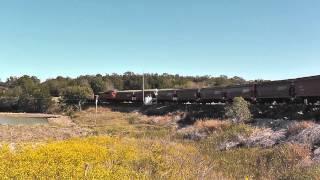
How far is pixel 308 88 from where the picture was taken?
3484cm

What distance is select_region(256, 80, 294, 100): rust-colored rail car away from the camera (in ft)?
131

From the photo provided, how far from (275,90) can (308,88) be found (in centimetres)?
740

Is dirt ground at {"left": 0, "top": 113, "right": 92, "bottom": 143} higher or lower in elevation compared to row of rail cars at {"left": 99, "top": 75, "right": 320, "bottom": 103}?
lower

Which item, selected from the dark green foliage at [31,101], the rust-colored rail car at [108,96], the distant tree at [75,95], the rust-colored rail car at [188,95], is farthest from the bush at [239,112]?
the dark green foliage at [31,101]

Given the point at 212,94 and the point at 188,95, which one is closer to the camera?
the point at 212,94

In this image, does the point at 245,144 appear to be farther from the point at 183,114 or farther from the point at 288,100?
the point at 183,114

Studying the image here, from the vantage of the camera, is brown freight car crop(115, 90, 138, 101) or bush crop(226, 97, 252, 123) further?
brown freight car crop(115, 90, 138, 101)

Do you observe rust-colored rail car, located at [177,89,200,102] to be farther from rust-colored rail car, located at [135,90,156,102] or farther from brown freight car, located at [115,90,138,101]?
brown freight car, located at [115,90,138,101]

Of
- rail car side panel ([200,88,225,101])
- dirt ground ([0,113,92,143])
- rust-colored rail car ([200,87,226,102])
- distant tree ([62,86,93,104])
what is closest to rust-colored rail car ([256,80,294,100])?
rust-colored rail car ([200,87,226,102])

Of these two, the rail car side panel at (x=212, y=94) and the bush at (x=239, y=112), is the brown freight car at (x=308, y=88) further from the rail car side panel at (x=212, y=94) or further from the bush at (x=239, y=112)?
the rail car side panel at (x=212, y=94)

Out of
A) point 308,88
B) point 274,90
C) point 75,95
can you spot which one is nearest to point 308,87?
point 308,88

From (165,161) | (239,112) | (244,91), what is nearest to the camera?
(165,161)

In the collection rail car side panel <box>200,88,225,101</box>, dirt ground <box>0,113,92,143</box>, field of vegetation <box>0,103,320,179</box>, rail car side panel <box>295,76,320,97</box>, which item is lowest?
dirt ground <box>0,113,92,143</box>

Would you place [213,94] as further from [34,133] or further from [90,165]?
[90,165]
